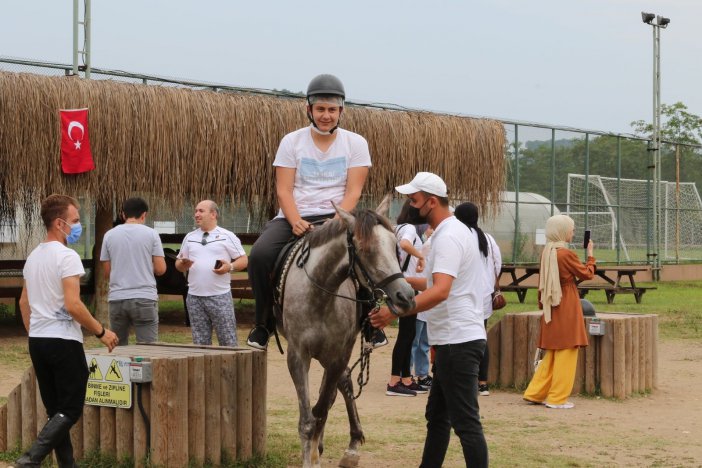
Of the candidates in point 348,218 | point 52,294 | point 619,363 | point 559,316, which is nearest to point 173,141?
point 559,316

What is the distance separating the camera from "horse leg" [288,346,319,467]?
7.35m

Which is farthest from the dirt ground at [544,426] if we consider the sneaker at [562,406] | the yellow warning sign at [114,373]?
the yellow warning sign at [114,373]

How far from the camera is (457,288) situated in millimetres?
6660

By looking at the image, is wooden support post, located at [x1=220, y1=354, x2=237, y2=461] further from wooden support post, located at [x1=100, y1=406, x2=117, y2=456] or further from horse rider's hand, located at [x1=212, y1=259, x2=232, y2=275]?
horse rider's hand, located at [x1=212, y1=259, x2=232, y2=275]

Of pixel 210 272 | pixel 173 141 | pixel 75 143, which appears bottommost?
pixel 210 272

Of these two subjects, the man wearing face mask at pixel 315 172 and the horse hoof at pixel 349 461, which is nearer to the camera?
the man wearing face mask at pixel 315 172

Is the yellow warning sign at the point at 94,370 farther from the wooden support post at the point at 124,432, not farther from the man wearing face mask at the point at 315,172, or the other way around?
the man wearing face mask at the point at 315,172

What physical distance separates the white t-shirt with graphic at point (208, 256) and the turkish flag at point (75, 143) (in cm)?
579

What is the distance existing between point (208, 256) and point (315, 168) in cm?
300

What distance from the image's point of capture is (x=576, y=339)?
35.7ft

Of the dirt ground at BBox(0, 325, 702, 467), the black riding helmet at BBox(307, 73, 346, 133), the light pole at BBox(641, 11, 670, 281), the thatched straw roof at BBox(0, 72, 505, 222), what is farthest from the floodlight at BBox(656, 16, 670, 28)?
the black riding helmet at BBox(307, 73, 346, 133)

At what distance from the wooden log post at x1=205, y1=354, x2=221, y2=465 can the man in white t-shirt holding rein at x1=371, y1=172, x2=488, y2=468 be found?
1.67m

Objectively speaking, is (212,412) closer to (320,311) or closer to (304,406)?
(304,406)

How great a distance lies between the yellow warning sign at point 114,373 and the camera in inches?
288
